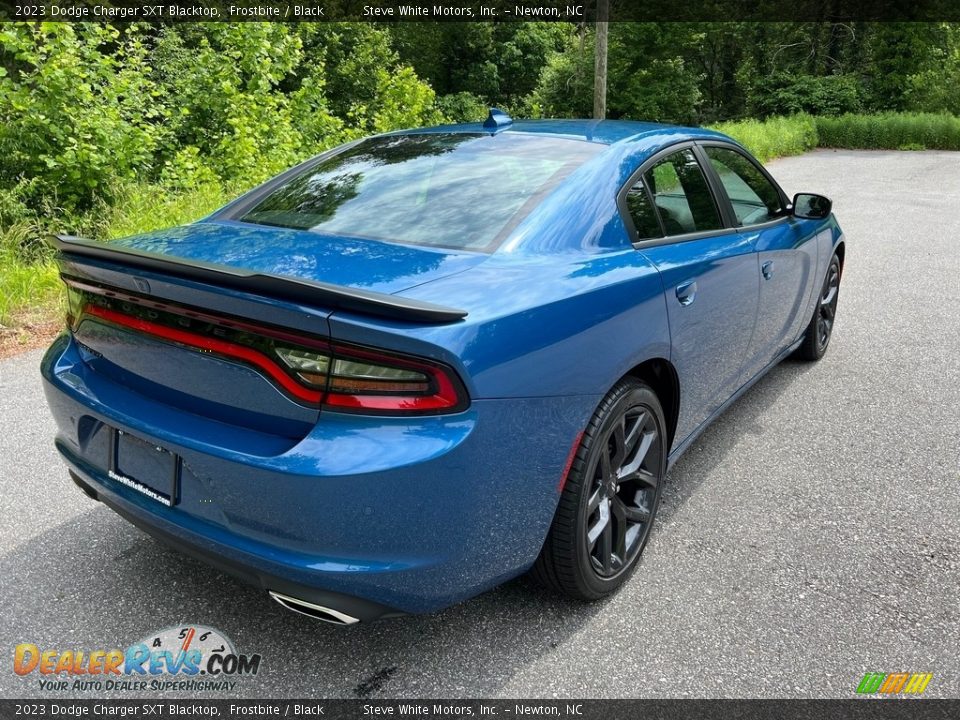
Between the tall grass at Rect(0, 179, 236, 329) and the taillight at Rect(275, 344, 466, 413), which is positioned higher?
the taillight at Rect(275, 344, 466, 413)

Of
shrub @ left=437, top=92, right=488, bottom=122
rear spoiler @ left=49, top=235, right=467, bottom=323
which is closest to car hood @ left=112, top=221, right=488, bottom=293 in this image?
rear spoiler @ left=49, top=235, right=467, bottom=323

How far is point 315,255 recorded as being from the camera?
86.3 inches

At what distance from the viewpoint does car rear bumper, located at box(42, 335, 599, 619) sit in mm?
1732

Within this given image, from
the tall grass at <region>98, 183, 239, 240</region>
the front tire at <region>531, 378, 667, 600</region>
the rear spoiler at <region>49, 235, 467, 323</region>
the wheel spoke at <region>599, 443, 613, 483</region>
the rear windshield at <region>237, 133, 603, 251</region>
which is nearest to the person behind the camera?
the rear spoiler at <region>49, 235, 467, 323</region>

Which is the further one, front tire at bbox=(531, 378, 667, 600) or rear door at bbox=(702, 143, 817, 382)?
rear door at bbox=(702, 143, 817, 382)

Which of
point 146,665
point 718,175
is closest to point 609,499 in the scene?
point 146,665

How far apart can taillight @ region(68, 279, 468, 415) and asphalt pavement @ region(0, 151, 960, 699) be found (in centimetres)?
87

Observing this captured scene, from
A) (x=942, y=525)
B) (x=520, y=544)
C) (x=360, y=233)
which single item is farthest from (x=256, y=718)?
(x=942, y=525)

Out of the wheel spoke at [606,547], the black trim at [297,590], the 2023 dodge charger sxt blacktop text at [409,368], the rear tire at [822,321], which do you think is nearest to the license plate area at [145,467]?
the 2023 dodge charger sxt blacktop text at [409,368]

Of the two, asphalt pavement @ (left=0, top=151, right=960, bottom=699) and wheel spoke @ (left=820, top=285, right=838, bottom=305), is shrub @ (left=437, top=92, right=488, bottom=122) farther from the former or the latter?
asphalt pavement @ (left=0, top=151, right=960, bottom=699)

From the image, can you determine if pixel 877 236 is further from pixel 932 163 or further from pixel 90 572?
pixel 932 163

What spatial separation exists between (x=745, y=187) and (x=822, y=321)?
1.58m

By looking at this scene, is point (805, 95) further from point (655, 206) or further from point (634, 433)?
point (634, 433)

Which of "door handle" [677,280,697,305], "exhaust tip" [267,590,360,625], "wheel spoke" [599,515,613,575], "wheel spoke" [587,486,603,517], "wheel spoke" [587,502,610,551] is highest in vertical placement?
"door handle" [677,280,697,305]
